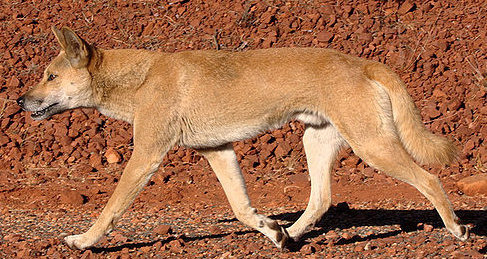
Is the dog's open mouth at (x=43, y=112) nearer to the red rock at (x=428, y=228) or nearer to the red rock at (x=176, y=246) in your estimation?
the red rock at (x=176, y=246)

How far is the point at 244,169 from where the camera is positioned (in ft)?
33.6

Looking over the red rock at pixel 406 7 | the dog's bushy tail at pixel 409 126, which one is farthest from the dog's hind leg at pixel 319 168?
the red rock at pixel 406 7

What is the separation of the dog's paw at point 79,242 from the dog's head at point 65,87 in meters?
1.29

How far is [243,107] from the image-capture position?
6.62 metres

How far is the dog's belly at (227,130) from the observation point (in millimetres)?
6652

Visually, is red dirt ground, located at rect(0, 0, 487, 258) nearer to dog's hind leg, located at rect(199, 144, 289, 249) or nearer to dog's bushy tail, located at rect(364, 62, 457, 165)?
dog's hind leg, located at rect(199, 144, 289, 249)

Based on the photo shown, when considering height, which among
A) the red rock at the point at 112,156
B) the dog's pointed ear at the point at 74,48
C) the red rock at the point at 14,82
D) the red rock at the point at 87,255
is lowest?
the red rock at the point at 14,82

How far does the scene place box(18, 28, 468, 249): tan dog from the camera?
617 centimetres

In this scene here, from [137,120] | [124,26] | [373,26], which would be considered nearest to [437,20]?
[373,26]

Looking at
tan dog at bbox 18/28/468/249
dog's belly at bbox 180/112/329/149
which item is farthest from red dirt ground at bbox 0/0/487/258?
dog's belly at bbox 180/112/329/149

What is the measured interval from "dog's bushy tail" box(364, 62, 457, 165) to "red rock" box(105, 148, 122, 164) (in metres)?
5.14

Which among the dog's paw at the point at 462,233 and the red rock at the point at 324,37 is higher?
the dog's paw at the point at 462,233

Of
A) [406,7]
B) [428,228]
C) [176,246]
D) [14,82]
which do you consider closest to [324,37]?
[406,7]

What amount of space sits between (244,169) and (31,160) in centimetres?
313
